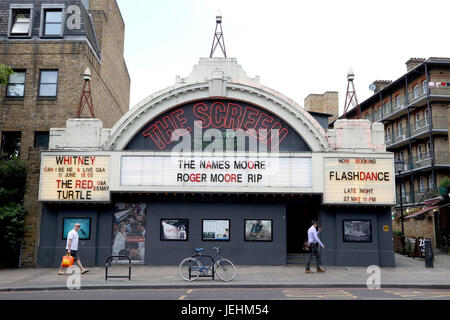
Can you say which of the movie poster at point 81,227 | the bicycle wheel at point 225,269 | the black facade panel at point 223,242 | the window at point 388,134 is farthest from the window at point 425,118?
the movie poster at point 81,227

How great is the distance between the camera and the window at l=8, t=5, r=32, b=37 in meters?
24.2

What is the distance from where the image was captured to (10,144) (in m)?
23.2

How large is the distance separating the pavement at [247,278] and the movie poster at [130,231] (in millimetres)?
879

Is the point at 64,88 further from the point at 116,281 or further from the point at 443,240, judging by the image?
the point at 443,240

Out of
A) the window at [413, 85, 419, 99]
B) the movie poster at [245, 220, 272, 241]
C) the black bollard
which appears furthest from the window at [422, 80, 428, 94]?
the movie poster at [245, 220, 272, 241]

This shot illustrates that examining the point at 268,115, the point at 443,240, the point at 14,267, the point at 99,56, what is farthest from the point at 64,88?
the point at 443,240

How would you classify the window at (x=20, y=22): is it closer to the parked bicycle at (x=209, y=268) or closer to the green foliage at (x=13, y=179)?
the green foliage at (x=13, y=179)

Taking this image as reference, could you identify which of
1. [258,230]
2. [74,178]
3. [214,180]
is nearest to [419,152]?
[258,230]

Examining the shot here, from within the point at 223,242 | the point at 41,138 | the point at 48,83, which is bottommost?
the point at 223,242

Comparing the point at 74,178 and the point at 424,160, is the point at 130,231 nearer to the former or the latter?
the point at 74,178

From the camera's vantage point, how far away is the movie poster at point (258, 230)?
1914cm

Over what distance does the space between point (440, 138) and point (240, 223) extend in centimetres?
3032

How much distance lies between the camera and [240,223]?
19250 millimetres

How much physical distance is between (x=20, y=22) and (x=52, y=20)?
195 cm
